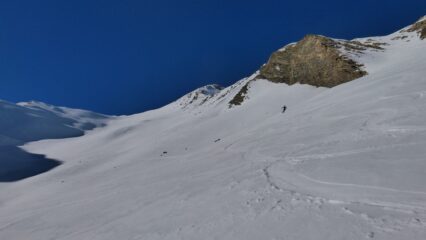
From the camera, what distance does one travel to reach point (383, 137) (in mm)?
11867

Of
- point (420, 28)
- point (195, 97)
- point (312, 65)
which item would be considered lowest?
point (312, 65)

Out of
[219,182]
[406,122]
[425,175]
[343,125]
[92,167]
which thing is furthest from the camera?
[92,167]

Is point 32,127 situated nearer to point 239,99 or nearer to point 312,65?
point 239,99

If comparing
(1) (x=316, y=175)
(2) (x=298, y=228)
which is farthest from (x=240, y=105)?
(2) (x=298, y=228)

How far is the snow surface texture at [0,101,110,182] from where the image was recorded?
1940 inches

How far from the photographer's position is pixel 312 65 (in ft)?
125

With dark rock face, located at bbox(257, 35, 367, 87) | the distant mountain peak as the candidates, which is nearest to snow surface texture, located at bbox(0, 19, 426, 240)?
dark rock face, located at bbox(257, 35, 367, 87)

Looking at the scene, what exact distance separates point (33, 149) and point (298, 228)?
214 ft

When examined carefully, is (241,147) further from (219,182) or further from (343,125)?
(219,182)

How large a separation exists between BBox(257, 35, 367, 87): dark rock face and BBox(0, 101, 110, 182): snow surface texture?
27534 millimetres

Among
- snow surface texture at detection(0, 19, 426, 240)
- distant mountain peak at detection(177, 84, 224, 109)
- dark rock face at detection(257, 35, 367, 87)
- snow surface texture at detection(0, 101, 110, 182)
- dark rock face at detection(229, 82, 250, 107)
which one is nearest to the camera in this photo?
snow surface texture at detection(0, 19, 426, 240)

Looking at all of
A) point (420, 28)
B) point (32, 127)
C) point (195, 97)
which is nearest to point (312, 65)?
point (420, 28)

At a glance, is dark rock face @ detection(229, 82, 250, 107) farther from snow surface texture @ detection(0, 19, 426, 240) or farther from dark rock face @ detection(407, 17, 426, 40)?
snow surface texture @ detection(0, 19, 426, 240)

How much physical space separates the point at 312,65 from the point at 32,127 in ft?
227
